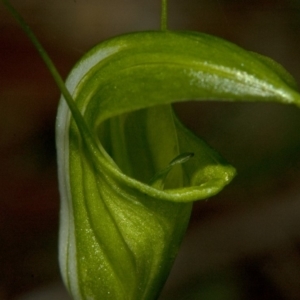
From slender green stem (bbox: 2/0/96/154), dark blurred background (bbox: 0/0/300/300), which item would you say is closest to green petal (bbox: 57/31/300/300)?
slender green stem (bbox: 2/0/96/154)

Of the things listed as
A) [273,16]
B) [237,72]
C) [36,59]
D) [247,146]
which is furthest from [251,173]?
[237,72]

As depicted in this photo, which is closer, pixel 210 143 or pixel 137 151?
pixel 137 151

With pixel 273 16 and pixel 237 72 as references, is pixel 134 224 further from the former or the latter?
pixel 273 16

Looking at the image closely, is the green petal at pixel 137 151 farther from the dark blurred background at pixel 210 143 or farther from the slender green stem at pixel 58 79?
the dark blurred background at pixel 210 143

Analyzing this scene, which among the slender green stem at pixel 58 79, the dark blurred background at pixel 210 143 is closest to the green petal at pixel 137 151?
the slender green stem at pixel 58 79

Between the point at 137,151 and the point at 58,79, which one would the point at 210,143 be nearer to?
the point at 137,151

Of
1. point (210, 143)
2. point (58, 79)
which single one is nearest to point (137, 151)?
point (58, 79)

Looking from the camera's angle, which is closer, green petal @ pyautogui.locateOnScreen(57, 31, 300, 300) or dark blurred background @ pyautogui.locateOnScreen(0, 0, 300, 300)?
green petal @ pyautogui.locateOnScreen(57, 31, 300, 300)

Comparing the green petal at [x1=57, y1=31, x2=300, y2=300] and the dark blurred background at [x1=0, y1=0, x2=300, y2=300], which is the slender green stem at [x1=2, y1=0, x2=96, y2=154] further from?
the dark blurred background at [x1=0, y1=0, x2=300, y2=300]

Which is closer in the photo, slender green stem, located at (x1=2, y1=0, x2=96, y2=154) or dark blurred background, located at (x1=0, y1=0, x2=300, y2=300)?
slender green stem, located at (x1=2, y1=0, x2=96, y2=154)
